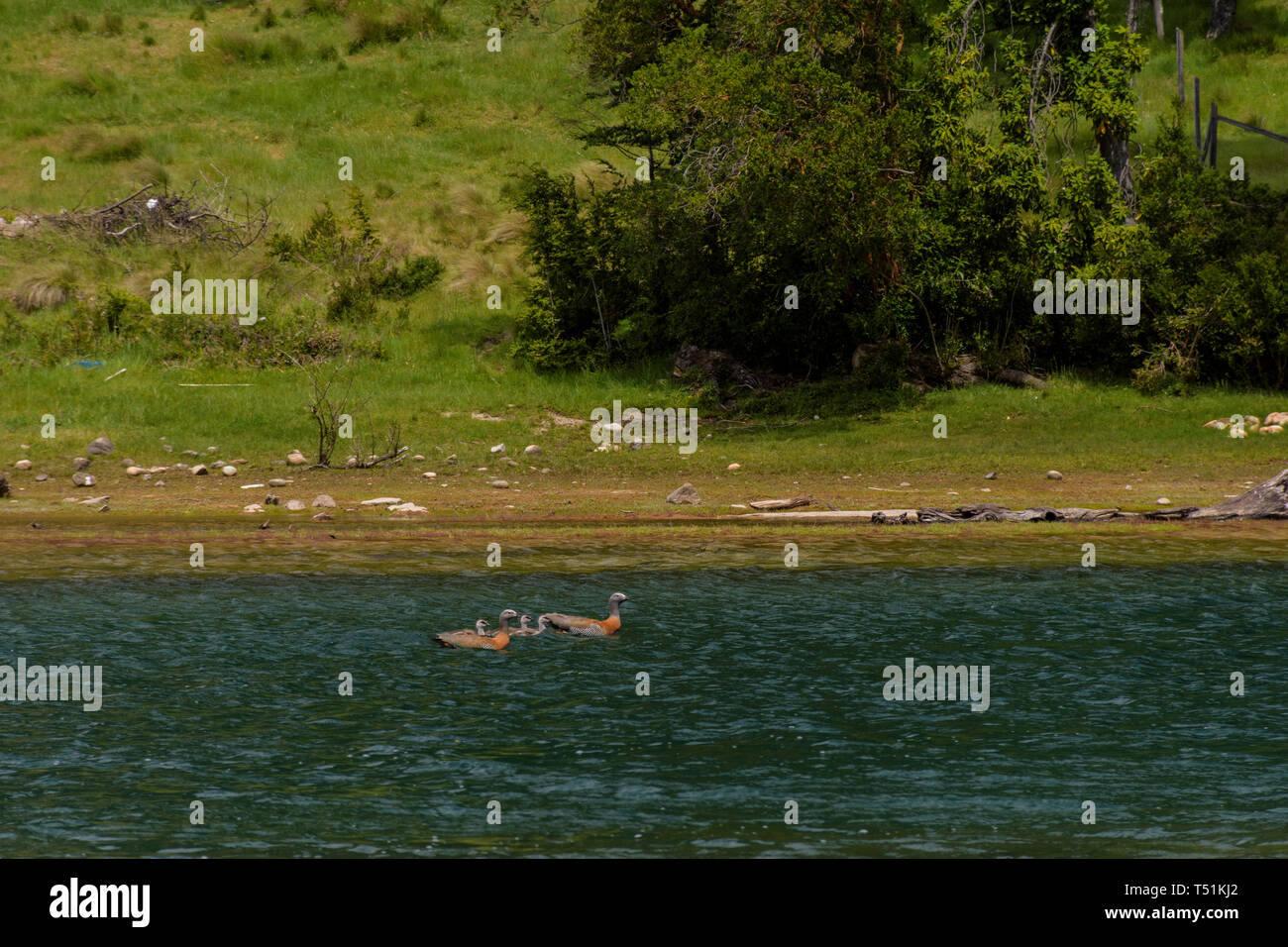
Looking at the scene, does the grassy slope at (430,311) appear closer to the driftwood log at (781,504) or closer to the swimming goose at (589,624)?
the driftwood log at (781,504)

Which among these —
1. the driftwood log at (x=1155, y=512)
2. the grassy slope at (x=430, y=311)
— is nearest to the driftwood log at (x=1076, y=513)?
the driftwood log at (x=1155, y=512)

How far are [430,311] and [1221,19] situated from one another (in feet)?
111

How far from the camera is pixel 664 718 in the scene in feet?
44.3

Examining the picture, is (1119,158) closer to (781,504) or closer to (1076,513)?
(1076,513)

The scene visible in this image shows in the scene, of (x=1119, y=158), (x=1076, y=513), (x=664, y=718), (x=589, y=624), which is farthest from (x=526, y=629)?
(x=1119, y=158)

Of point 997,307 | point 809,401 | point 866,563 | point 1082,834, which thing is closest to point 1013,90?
point 997,307

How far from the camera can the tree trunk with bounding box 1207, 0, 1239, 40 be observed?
53.1 meters

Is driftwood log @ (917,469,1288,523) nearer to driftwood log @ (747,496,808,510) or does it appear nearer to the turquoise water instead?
driftwood log @ (747,496,808,510)

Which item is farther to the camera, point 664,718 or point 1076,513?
point 1076,513

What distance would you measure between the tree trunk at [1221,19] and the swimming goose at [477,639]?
152 ft

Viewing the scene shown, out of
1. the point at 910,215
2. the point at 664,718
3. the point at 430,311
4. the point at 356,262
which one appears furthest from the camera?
the point at 356,262

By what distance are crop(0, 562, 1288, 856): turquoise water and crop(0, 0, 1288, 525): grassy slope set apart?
213 inches

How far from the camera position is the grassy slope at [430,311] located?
2541cm
